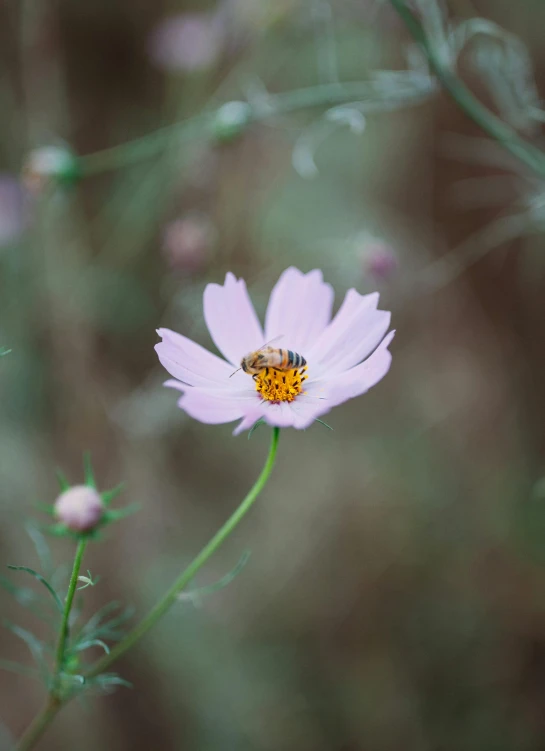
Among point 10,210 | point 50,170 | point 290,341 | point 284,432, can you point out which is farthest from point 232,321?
point 10,210

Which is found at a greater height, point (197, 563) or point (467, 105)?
point (467, 105)

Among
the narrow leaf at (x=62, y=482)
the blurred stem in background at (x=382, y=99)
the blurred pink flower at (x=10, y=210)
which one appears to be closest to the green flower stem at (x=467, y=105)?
the blurred stem in background at (x=382, y=99)

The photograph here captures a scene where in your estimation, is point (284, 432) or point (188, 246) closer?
point (188, 246)

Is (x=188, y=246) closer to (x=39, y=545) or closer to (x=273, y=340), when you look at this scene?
(x=273, y=340)

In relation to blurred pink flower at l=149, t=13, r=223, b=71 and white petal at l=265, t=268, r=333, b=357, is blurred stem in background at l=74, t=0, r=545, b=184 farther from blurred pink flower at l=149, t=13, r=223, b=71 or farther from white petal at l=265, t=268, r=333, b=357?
blurred pink flower at l=149, t=13, r=223, b=71

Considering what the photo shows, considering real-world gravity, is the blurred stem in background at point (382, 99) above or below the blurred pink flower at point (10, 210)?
below

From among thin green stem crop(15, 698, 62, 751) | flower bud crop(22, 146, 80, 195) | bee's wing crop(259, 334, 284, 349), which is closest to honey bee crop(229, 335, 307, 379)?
bee's wing crop(259, 334, 284, 349)

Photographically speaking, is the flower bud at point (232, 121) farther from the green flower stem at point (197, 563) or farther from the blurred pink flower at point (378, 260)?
the green flower stem at point (197, 563)
